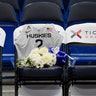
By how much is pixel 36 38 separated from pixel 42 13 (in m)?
0.69

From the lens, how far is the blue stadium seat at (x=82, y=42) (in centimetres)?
230

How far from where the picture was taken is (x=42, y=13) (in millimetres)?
3430

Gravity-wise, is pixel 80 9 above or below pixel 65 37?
above

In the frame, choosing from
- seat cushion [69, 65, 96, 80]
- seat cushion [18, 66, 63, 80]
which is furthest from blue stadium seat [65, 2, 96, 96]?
seat cushion [18, 66, 63, 80]

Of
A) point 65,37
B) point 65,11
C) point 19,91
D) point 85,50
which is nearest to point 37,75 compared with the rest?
point 19,91

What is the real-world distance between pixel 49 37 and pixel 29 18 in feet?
2.24

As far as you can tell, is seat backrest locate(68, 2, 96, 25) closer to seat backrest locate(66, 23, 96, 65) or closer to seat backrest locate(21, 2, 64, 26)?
seat backrest locate(21, 2, 64, 26)

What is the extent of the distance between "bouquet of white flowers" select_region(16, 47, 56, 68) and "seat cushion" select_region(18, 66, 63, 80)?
5 centimetres

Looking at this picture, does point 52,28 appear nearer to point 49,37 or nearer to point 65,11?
point 49,37

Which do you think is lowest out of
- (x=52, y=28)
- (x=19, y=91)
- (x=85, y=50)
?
(x=19, y=91)

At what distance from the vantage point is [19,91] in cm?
242

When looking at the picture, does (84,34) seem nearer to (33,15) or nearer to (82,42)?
(82,42)

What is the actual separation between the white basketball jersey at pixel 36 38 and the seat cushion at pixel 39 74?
1.58 feet

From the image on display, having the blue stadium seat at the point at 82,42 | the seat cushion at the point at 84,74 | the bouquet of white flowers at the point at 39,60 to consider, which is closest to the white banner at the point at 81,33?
the blue stadium seat at the point at 82,42
